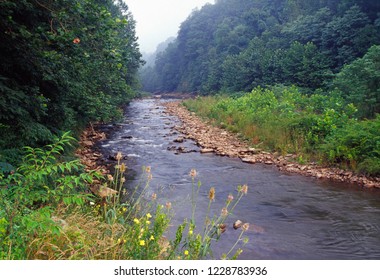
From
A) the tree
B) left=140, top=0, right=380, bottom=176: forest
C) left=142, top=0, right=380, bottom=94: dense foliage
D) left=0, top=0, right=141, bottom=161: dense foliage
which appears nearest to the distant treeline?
left=142, top=0, right=380, bottom=94: dense foliage

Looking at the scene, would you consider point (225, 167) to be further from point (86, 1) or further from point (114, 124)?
point (114, 124)

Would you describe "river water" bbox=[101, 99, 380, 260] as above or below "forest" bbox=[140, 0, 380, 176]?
below

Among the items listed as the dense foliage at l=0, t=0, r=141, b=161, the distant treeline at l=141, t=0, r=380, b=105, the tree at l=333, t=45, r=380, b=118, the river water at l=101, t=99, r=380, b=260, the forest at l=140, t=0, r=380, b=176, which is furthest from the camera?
the distant treeline at l=141, t=0, r=380, b=105

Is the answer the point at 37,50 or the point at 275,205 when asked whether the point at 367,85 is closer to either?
the point at 275,205

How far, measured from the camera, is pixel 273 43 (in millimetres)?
45125

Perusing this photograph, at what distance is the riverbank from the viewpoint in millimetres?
10156

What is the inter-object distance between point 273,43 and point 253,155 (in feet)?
117

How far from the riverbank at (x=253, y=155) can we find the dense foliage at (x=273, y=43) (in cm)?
1524

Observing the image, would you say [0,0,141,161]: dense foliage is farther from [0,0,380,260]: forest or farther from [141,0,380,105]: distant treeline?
[141,0,380,105]: distant treeline

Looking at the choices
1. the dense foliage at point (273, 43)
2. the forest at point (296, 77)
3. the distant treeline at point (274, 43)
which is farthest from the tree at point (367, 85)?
the dense foliage at point (273, 43)

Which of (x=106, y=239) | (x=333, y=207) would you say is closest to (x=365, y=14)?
(x=333, y=207)

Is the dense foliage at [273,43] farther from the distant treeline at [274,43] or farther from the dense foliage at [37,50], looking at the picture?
the dense foliage at [37,50]

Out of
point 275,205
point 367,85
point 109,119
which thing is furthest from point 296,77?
point 275,205

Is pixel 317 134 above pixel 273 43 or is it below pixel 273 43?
below
